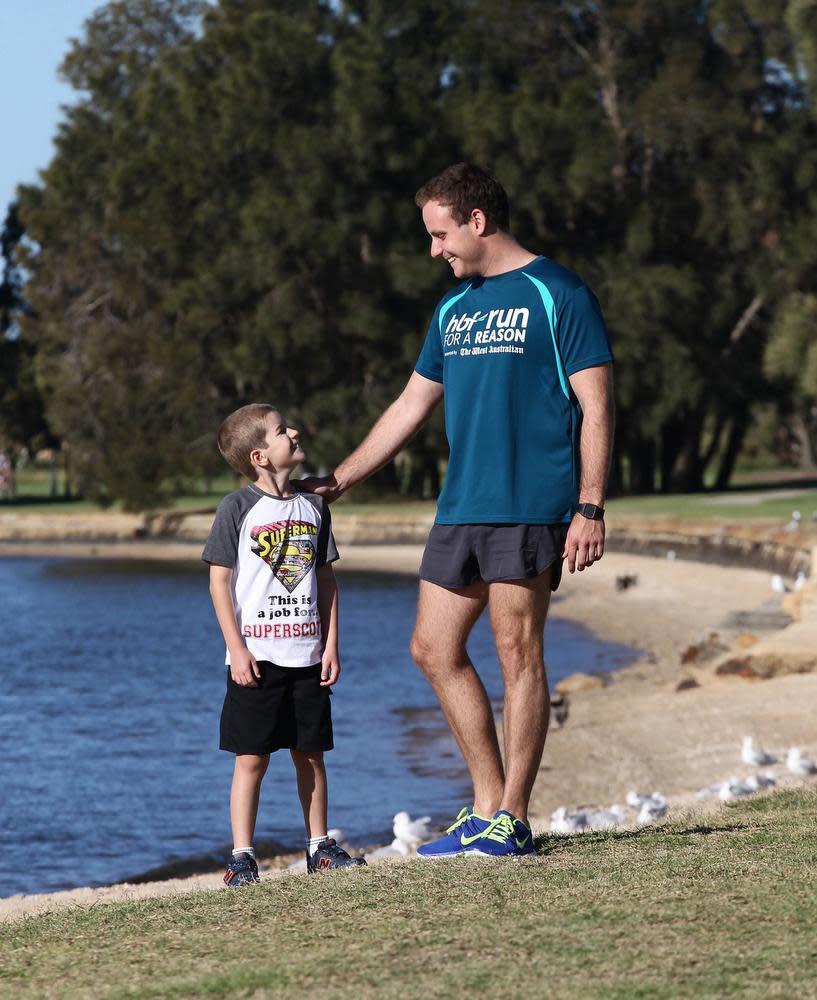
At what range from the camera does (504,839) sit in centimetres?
555

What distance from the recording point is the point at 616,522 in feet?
129

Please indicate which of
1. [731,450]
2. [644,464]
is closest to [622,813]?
[644,464]

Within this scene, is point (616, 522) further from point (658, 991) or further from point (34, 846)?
point (658, 991)

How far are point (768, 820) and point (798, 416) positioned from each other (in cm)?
5687

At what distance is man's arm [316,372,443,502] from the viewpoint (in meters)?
6.01

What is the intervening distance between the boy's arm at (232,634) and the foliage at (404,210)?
3707 cm

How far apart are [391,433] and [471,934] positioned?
2135mm

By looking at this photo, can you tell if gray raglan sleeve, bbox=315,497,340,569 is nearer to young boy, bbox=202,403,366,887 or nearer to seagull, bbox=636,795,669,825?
young boy, bbox=202,403,366,887

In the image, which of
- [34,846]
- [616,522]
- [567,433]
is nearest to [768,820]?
[567,433]

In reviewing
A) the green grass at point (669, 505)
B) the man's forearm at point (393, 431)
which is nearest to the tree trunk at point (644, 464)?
the green grass at point (669, 505)

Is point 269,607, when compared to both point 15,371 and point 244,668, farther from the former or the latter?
point 15,371

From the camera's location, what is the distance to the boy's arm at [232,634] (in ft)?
18.8

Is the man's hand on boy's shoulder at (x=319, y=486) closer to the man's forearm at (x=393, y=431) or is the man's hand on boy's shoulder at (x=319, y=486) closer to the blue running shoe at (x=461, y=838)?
the man's forearm at (x=393, y=431)

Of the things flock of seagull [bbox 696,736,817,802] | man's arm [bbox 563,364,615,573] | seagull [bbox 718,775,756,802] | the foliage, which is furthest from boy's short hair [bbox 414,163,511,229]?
the foliage
